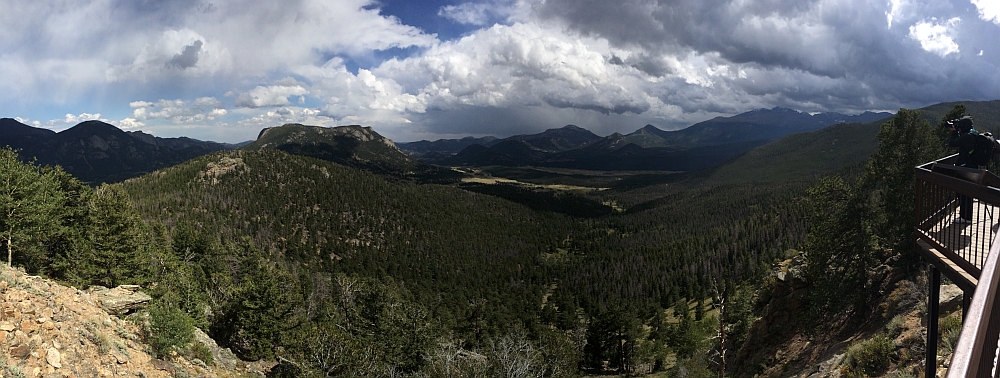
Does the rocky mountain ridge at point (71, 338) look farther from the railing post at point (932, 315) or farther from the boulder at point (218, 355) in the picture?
the railing post at point (932, 315)

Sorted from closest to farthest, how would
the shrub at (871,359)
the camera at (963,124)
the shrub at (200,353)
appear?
the camera at (963,124), the shrub at (871,359), the shrub at (200,353)

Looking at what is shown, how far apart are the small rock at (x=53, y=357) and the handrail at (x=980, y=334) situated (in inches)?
788

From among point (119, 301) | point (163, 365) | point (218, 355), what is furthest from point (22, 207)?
point (163, 365)

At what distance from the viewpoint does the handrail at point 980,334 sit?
2.18 meters

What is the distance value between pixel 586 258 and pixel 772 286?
141 metres

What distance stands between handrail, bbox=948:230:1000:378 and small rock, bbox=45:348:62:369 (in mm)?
20024

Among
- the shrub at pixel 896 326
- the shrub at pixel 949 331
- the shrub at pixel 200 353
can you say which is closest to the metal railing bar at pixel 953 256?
the shrub at pixel 949 331

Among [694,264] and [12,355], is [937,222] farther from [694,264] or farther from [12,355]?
[694,264]

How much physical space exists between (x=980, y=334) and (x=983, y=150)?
10.2 meters

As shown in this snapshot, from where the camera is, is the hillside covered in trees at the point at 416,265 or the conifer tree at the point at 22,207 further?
the conifer tree at the point at 22,207

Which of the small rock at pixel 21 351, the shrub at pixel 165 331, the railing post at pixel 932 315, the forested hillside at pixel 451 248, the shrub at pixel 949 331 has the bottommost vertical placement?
the forested hillside at pixel 451 248

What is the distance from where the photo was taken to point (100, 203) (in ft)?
114

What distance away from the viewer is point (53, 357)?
1324cm

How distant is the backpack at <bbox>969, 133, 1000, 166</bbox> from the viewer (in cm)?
900
